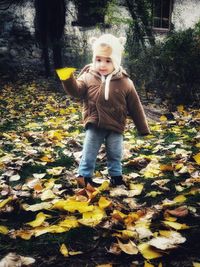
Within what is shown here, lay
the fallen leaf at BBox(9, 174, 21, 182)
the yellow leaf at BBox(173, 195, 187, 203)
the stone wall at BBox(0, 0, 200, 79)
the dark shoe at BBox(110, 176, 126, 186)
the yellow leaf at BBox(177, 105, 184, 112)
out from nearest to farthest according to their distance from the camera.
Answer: the yellow leaf at BBox(173, 195, 187, 203), the dark shoe at BBox(110, 176, 126, 186), the fallen leaf at BBox(9, 174, 21, 182), the yellow leaf at BBox(177, 105, 184, 112), the stone wall at BBox(0, 0, 200, 79)

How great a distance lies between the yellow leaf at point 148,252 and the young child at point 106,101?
935mm

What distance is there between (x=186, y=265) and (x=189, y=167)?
1.38m

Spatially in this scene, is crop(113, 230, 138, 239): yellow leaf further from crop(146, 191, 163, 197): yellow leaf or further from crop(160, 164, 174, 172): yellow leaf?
crop(160, 164, 174, 172): yellow leaf

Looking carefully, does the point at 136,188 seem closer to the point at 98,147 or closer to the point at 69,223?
the point at 98,147

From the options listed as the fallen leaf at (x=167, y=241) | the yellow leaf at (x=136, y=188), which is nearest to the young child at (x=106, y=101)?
the yellow leaf at (x=136, y=188)

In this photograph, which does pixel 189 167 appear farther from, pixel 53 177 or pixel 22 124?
pixel 22 124

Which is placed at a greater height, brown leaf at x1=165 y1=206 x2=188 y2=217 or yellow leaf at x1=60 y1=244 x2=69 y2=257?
brown leaf at x1=165 y1=206 x2=188 y2=217

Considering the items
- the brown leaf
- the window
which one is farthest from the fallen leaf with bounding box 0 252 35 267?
the window

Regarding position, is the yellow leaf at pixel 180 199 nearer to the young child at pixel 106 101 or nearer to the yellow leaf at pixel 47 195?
the young child at pixel 106 101

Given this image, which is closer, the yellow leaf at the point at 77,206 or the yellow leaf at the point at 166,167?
the yellow leaf at the point at 77,206

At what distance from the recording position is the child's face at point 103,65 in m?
2.30

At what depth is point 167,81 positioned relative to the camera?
6.15 metres

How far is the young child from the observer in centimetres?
230

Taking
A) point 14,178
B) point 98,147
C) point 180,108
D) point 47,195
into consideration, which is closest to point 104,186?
point 98,147
